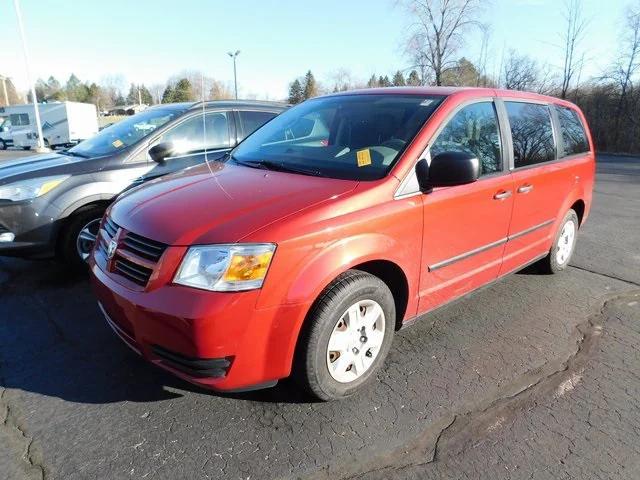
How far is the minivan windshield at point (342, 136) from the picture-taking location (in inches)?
115

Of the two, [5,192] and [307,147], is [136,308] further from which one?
[5,192]

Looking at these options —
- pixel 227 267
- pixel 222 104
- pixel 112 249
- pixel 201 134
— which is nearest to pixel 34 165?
pixel 201 134

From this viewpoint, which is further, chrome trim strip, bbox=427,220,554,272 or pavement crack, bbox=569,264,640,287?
pavement crack, bbox=569,264,640,287

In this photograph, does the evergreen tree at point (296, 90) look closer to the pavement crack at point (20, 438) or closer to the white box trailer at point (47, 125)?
the white box trailer at point (47, 125)

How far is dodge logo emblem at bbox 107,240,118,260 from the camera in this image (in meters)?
2.60

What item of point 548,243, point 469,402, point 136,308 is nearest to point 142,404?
point 136,308

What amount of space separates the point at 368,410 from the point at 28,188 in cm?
363

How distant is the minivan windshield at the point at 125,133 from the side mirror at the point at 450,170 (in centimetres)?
326

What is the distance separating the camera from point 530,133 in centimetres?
392

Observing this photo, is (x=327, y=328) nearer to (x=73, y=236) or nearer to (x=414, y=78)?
(x=73, y=236)

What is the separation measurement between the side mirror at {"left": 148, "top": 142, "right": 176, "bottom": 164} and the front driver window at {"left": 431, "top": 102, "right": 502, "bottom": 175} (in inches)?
110

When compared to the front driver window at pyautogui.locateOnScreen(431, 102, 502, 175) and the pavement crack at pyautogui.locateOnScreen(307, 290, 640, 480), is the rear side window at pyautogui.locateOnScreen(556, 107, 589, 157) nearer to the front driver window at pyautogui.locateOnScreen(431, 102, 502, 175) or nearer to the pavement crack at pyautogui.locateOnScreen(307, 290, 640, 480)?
the front driver window at pyautogui.locateOnScreen(431, 102, 502, 175)

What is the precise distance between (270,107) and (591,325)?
4.25 meters

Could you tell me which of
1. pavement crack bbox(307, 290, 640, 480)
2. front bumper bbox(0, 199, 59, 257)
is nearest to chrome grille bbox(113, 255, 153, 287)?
pavement crack bbox(307, 290, 640, 480)
